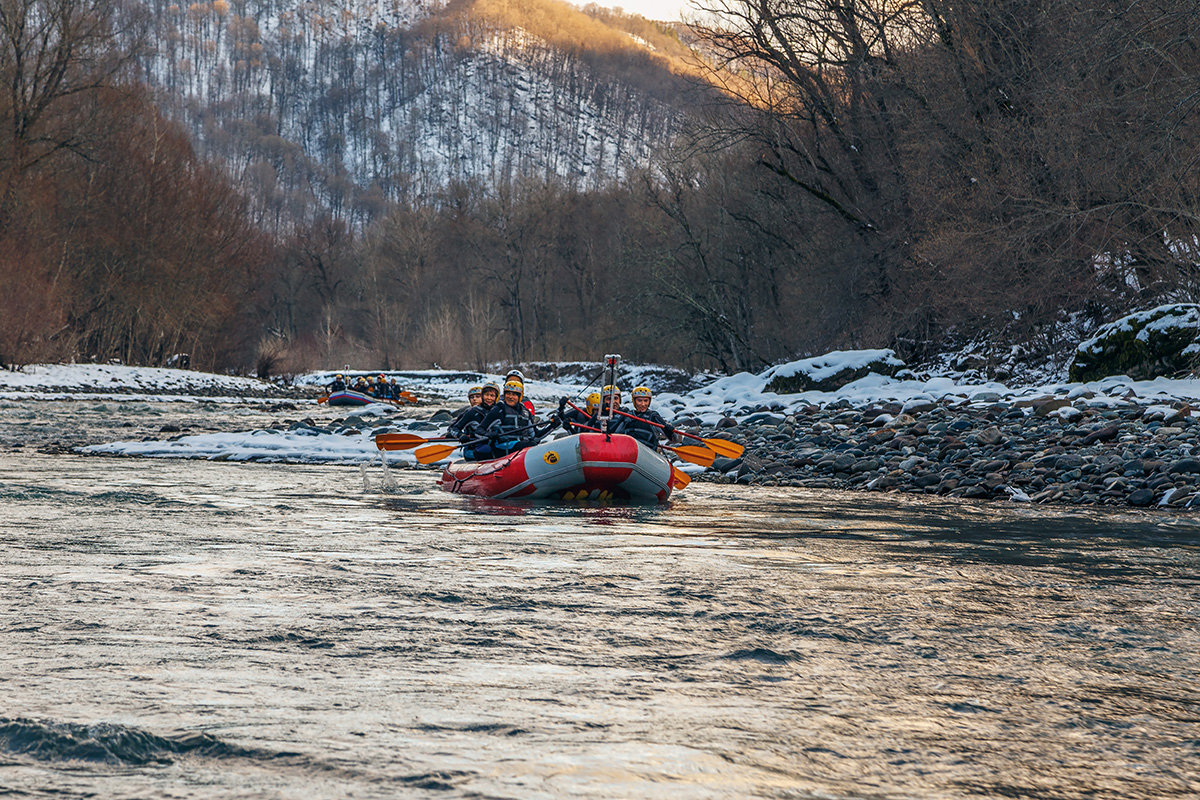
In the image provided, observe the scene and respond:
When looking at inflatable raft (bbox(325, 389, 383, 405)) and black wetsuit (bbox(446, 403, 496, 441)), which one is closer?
black wetsuit (bbox(446, 403, 496, 441))

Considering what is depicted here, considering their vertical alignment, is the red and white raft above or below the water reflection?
above

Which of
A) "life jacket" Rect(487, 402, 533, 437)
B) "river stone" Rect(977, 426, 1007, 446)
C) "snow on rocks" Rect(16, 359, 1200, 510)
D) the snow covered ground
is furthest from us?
the snow covered ground

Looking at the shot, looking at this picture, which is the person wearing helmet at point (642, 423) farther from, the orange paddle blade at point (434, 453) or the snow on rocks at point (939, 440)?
the orange paddle blade at point (434, 453)

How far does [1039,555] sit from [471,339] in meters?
58.1

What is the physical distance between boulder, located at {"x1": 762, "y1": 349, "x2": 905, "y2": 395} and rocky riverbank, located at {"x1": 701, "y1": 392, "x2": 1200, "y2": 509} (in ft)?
18.1

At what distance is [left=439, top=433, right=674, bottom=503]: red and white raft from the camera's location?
39.5 ft

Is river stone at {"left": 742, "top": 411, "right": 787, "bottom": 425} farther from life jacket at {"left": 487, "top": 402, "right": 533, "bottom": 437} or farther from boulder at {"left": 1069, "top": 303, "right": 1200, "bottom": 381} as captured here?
life jacket at {"left": 487, "top": 402, "right": 533, "bottom": 437}

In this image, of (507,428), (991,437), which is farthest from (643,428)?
(991,437)

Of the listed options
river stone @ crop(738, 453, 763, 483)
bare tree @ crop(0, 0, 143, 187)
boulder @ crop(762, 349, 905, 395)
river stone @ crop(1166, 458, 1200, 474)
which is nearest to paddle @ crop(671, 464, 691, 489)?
river stone @ crop(738, 453, 763, 483)

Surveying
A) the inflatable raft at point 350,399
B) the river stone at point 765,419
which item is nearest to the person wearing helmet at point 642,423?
the river stone at point 765,419

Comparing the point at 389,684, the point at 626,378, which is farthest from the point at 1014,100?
the point at 626,378

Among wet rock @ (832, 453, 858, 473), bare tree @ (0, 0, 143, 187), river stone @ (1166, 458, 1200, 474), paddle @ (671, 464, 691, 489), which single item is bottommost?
paddle @ (671, 464, 691, 489)

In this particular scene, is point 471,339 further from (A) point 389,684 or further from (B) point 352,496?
(A) point 389,684

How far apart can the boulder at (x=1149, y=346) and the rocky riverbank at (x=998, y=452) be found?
235 centimetres
